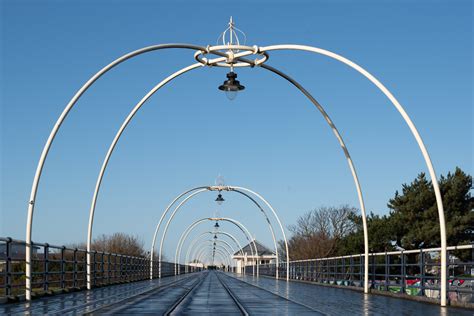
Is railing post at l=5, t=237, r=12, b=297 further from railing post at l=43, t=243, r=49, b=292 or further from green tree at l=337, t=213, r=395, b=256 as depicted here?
green tree at l=337, t=213, r=395, b=256

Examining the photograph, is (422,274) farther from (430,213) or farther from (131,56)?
(430,213)

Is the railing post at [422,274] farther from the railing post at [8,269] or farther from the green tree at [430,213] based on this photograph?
the green tree at [430,213]

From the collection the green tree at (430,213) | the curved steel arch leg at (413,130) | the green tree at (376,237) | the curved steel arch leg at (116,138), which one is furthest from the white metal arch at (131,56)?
the green tree at (376,237)

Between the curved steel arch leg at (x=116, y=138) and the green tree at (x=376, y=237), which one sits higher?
the curved steel arch leg at (x=116, y=138)

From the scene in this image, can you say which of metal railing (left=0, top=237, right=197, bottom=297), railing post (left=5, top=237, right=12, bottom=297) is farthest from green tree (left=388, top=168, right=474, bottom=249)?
railing post (left=5, top=237, right=12, bottom=297)

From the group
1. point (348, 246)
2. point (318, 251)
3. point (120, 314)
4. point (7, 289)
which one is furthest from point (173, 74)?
point (318, 251)

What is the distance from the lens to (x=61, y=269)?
24375 millimetres

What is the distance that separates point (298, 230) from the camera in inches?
3979

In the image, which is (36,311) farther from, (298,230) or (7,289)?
(298,230)

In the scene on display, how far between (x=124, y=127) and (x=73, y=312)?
39.9ft

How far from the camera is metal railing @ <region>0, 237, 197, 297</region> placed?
18.8 meters

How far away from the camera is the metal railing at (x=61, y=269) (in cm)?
1878

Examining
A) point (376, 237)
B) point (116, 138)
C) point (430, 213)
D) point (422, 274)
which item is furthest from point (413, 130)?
point (376, 237)

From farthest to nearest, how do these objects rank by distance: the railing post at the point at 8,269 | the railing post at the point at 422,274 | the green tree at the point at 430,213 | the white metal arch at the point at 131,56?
the green tree at the point at 430,213
the railing post at the point at 422,274
the white metal arch at the point at 131,56
the railing post at the point at 8,269
